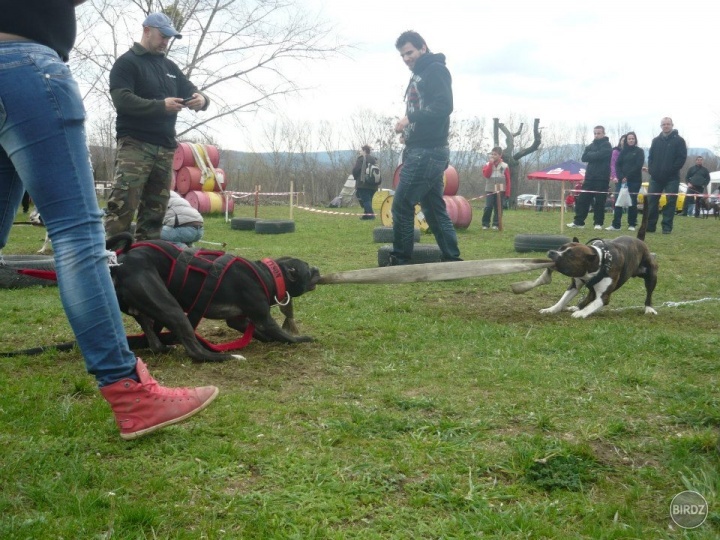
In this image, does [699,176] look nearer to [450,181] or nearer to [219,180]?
[450,181]

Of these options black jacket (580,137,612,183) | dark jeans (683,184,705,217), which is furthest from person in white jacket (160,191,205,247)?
dark jeans (683,184,705,217)

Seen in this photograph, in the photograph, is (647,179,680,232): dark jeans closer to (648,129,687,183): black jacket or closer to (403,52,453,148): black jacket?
(648,129,687,183): black jacket

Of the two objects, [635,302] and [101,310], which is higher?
[101,310]

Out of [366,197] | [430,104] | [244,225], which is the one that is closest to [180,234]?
[430,104]

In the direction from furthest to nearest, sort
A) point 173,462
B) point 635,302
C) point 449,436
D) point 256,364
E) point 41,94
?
1. point 635,302
2. point 256,364
3. point 449,436
4. point 173,462
5. point 41,94

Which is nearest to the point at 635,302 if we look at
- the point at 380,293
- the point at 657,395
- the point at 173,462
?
the point at 380,293

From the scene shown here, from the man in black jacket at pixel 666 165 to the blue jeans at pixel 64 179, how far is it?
14.3 m

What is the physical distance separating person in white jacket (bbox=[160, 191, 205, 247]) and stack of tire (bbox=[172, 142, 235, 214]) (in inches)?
409

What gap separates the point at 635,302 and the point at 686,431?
393 cm

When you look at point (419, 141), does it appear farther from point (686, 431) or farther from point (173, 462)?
point (173, 462)

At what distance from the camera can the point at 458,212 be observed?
15.5 metres

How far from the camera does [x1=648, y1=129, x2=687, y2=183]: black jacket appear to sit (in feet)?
49.4

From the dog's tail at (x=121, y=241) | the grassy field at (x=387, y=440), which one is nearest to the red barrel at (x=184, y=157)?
the grassy field at (x=387, y=440)

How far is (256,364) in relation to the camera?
13.7ft
